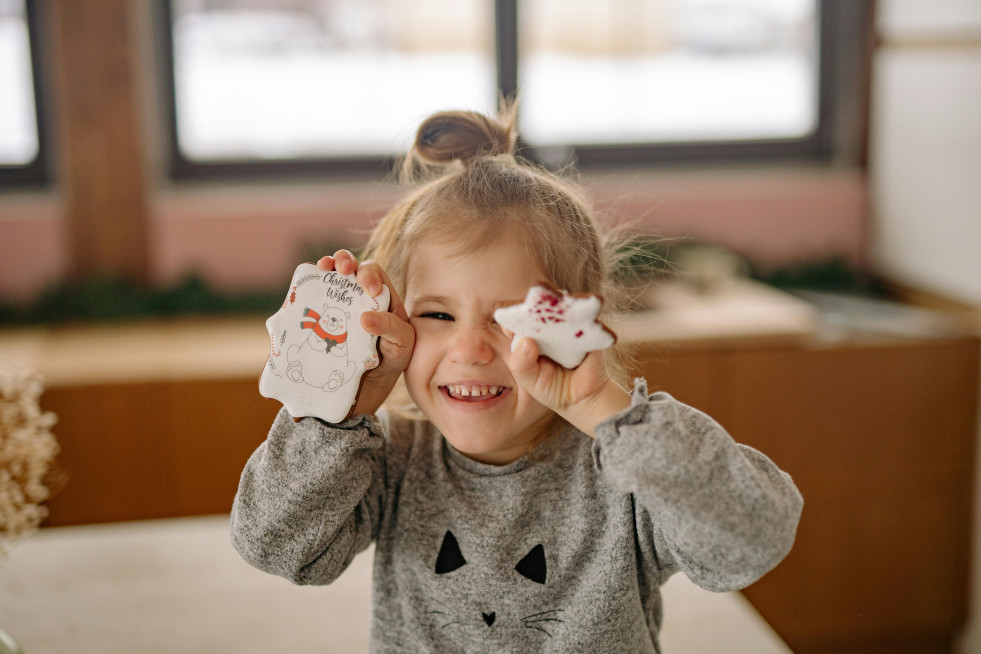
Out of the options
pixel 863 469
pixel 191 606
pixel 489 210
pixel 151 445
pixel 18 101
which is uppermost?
pixel 18 101

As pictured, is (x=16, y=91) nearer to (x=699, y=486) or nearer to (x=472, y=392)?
(x=472, y=392)

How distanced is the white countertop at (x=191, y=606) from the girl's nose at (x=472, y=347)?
0.37 meters

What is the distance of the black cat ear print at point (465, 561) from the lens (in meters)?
0.90

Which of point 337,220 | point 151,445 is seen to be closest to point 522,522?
point 151,445

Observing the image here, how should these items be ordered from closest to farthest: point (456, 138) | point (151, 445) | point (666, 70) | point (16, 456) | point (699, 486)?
point (699, 486), point (16, 456), point (456, 138), point (151, 445), point (666, 70)

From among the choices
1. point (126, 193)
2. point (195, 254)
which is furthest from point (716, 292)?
point (126, 193)

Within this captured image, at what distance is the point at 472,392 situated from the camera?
85 cm

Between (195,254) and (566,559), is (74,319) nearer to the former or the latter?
(195,254)

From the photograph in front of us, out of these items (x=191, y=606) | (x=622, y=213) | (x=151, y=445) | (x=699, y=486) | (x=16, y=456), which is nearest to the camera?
(x=699, y=486)

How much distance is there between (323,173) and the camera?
8.79 feet

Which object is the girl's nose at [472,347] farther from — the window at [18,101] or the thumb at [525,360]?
the window at [18,101]

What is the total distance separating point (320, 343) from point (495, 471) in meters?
0.23

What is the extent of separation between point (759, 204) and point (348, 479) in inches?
81.8

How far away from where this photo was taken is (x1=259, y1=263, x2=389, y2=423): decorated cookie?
810 mm
